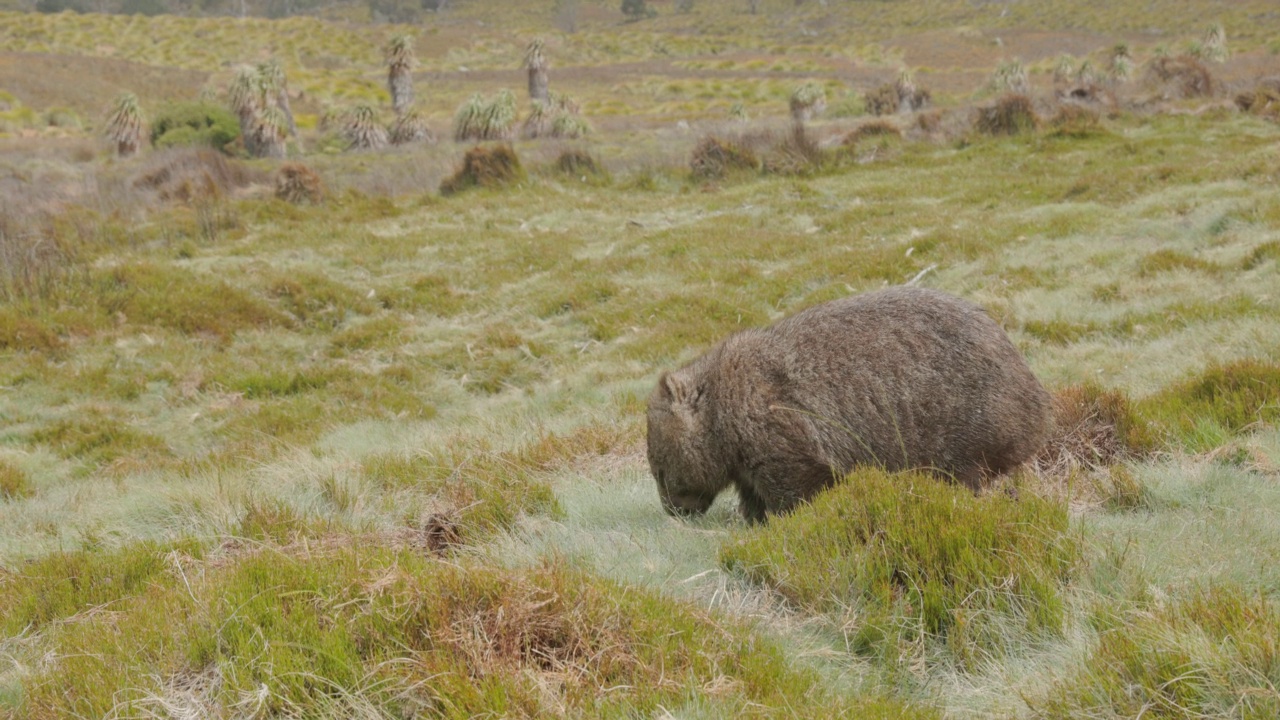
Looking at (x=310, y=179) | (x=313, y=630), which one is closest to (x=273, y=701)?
(x=313, y=630)

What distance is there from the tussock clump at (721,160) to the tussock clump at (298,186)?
9443 mm

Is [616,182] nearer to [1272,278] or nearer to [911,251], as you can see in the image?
[911,251]

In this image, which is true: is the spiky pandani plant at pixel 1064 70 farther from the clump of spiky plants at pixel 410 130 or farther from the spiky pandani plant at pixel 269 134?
the spiky pandani plant at pixel 269 134

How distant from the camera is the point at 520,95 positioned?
53750 mm

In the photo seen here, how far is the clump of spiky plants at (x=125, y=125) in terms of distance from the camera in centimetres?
2994

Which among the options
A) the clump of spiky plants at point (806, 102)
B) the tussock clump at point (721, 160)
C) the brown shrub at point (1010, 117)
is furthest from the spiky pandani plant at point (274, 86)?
the brown shrub at point (1010, 117)

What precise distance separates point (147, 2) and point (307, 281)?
10633 cm

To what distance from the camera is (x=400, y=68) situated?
3675 centimetres

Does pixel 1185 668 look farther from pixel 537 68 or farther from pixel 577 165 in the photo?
pixel 537 68

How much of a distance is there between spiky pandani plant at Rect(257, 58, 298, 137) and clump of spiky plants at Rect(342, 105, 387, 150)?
2645mm

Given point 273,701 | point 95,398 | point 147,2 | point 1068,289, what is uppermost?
point 147,2

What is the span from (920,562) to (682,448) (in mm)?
1592

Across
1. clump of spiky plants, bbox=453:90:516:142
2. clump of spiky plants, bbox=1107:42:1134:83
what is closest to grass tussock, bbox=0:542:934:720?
clump of spiky plants, bbox=453:90:516:142

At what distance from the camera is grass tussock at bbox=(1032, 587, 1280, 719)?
2107 mm
